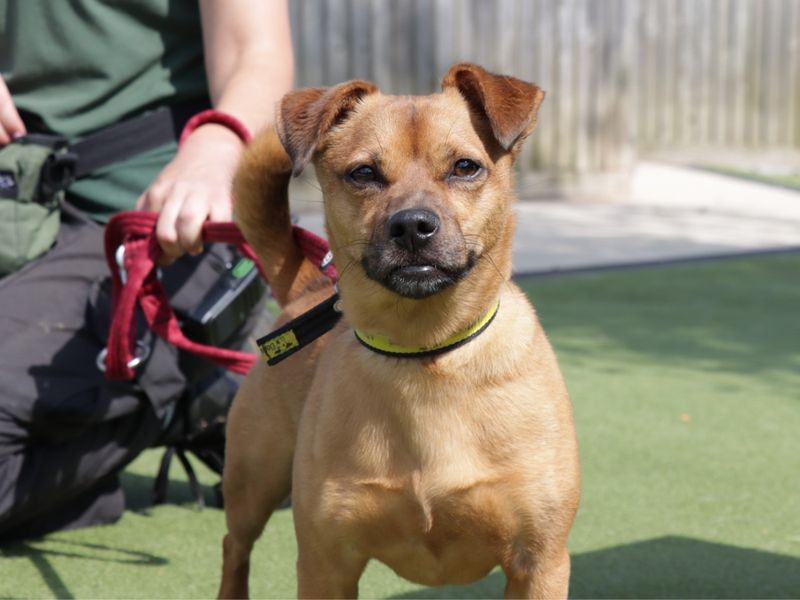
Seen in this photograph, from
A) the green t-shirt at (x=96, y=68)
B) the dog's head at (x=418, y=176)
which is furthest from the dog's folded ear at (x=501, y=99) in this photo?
the green t-shirt at (x=96, y=68)

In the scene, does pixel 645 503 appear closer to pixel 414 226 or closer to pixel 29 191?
pixel 414 226

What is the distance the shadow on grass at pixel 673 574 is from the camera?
364cm

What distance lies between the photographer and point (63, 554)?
13.2ft

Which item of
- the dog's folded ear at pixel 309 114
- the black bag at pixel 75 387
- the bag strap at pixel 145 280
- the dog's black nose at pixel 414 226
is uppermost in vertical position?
the dog's folded ear at pixel 309 114

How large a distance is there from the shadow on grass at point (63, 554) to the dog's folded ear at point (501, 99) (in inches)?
67.3

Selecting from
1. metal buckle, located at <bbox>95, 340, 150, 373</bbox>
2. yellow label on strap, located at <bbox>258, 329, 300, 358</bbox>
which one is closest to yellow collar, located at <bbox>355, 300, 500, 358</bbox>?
yellow label on strap, located at <bbox>258, 329, 300, 358</bbox>

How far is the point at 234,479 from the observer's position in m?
3.46

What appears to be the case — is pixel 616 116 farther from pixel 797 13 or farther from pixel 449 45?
pixel 797 13

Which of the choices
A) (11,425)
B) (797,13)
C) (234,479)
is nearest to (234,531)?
(234,479)

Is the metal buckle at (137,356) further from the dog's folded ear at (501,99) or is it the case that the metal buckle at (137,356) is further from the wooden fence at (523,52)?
the wooden fence at (523,52)

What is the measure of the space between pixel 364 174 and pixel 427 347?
15.7 inches

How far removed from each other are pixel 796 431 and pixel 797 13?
413 inches

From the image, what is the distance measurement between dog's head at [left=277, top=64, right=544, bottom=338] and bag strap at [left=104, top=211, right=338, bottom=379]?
1.29ft

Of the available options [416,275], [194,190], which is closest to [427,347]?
[416,275]
